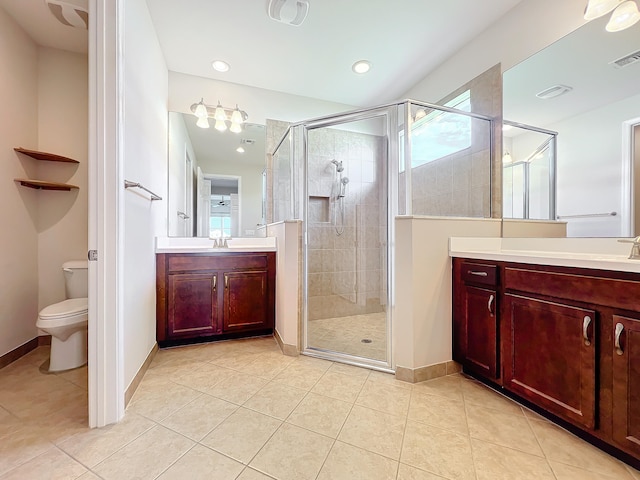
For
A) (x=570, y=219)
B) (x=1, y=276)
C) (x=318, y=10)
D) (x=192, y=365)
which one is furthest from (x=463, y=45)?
(x=1, y=276)

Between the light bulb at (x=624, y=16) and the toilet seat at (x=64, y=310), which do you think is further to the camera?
the toilet seat at (x=64, y=310)

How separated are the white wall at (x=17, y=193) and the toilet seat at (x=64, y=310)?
0.46m

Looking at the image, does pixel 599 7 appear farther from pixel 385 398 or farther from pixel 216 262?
pixel 216 262

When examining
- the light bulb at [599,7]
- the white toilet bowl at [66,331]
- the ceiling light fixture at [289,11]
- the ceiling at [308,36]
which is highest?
the ceiling at [308,36]

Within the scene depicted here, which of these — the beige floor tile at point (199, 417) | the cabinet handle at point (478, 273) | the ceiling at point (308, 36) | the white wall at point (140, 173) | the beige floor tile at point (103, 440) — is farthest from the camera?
the ceiling at point (308, 36)

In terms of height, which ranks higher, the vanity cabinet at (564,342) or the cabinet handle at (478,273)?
the cabinet handle at (478,273)

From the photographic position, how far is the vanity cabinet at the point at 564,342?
1115mm

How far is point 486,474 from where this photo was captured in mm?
1091

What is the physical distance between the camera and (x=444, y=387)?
177 cm

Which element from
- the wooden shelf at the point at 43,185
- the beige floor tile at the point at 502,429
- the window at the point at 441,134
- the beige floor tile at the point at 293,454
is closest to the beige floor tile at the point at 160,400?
the beige floor tile at the point at 293,454

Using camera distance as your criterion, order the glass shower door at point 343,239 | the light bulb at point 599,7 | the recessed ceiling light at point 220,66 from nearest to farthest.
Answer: the light bulb at point 599,7 → the glass shower door at point 343,239 → the recessed ceiling light at point 220,66

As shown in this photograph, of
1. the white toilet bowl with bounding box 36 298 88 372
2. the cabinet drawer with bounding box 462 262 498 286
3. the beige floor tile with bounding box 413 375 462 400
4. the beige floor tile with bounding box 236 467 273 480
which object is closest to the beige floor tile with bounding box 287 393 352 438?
the beige floor tile with bounding box 236 467 273 480

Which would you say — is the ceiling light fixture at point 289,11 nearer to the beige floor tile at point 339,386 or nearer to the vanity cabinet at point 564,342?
the vanity cabinet at point 564,342

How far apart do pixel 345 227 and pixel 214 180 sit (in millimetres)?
1532
